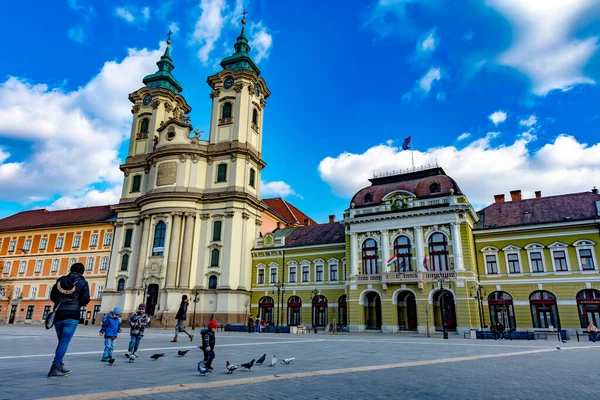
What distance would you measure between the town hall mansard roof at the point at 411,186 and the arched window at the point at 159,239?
21.5 meters

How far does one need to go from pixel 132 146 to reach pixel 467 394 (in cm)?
5585

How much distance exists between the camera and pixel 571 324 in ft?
106

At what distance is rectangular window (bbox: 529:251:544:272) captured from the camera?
34.7 metres

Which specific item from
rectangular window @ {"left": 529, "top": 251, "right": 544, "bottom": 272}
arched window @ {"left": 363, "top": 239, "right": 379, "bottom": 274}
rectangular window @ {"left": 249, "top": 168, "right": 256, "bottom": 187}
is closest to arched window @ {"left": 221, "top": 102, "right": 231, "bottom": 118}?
rectangular window @ {"left": 249, "top": 168, "right": 256, "bottom": 187}

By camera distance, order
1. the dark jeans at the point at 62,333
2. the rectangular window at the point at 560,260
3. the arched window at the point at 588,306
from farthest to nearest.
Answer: the rectangular window at the point at 560,260 → the arched window at the point at 588,306 → the dark jeans at the point at 62,333

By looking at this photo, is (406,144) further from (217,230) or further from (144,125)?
(144,125)

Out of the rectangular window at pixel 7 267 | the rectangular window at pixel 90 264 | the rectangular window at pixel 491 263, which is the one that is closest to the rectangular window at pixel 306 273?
the rectangular window at pixel 491 263

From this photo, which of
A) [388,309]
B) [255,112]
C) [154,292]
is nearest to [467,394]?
[388,309]

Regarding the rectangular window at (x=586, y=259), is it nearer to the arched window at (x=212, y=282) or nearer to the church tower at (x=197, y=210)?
the church tower at (x=197, y=210)

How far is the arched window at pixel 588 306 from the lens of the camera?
1254 inches

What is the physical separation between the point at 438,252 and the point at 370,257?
6.30m

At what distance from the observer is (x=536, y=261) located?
1374 inches

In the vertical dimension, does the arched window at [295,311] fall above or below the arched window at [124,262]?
below

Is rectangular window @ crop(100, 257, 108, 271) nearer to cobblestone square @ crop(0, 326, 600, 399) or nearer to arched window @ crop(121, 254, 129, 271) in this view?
arched window @ crop(121, 254, 129, 271)
